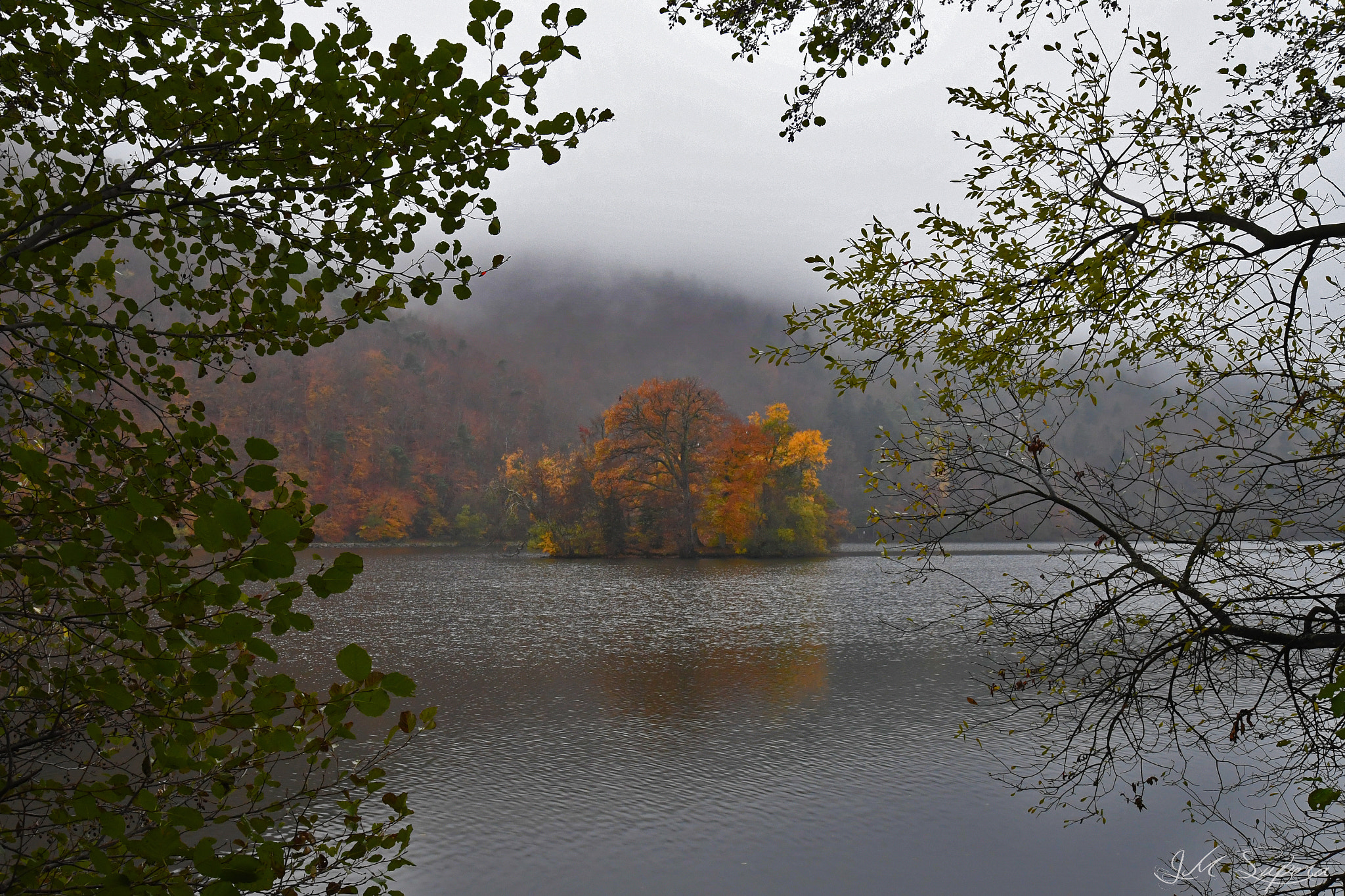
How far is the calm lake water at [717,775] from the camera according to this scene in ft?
25.6

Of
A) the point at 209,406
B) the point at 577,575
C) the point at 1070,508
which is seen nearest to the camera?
the point at 1070,508

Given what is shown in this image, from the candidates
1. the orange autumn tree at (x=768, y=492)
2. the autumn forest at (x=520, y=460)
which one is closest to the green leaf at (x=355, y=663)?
the autumn forest at (x=520, y=460)

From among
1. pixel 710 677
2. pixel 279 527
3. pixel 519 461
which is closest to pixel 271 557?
pixel 279 527

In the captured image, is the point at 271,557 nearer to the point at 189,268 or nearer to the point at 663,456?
the point at 189,268

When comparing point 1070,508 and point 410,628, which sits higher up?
point 1070,508

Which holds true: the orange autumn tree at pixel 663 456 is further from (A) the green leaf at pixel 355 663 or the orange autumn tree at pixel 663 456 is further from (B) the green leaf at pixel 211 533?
(B) the green leaf at pixel 211 533

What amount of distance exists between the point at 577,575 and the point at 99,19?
34.9 m

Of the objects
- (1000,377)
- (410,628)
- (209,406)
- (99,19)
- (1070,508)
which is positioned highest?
(209,406)

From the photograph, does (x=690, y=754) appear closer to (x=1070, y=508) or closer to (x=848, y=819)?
(x=848, y=819)

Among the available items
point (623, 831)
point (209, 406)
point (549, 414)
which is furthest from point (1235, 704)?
point (549, 414)

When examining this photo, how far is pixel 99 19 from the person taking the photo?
3500mm

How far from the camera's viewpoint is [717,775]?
10234 mm

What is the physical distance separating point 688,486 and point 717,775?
38.7 metres
